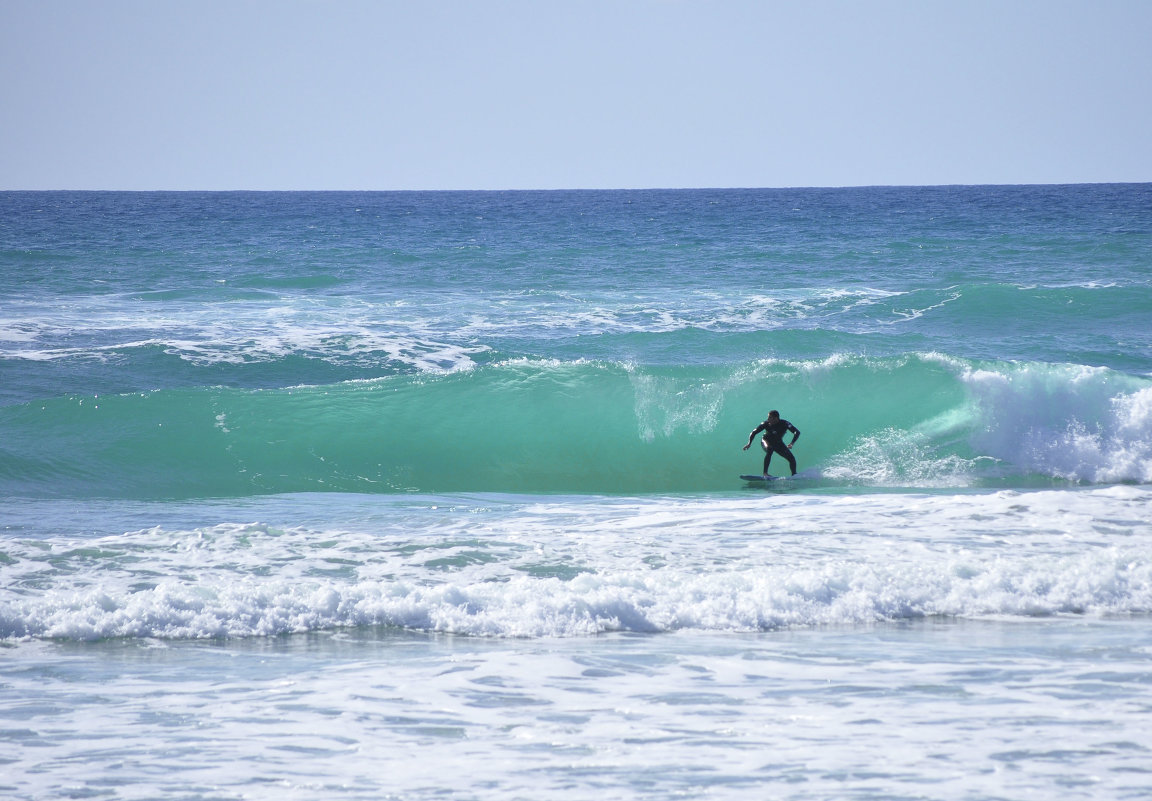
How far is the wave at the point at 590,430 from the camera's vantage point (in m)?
13.0

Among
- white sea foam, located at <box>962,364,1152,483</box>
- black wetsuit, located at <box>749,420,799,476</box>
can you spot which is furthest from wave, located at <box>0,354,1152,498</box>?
black wetsuit, located at <box>749,420,799,476</box>

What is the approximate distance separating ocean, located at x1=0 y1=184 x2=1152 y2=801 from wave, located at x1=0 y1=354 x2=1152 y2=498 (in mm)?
63

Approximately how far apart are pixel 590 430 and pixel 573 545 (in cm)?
597

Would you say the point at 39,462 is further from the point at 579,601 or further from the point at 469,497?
the point at 579,601

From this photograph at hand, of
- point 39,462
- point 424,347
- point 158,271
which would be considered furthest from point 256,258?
point 39,462

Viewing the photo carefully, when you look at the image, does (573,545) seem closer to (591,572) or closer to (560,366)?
(591,572)

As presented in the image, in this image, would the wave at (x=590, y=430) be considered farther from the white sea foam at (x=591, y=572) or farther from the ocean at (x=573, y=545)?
the white sea foam at (x=591, y=572)

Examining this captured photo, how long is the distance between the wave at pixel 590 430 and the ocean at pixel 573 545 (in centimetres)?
6

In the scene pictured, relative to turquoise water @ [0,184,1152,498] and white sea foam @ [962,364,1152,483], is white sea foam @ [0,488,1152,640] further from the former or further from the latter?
turquoise water @ [0,184,1152,498]

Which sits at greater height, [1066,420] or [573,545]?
[1066,420]

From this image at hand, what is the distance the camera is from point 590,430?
1490cm

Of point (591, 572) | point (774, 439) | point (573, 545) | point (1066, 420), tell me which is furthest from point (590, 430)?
point (591, 572)

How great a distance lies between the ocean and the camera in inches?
199

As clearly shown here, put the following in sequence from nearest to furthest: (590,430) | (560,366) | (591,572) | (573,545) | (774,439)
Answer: (591,572)
(573,545)
(774,439)
(590,430)
(560,366)
